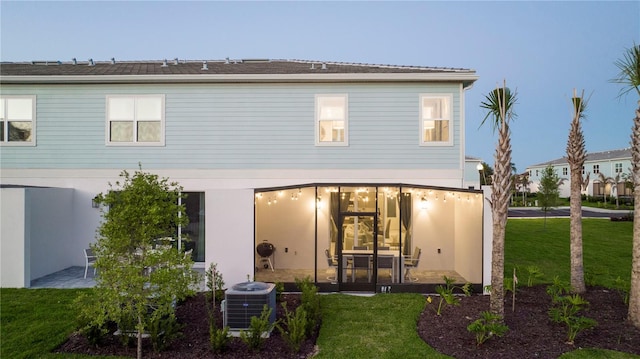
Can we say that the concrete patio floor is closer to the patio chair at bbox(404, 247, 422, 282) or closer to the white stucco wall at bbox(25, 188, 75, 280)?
the white stucco wall at bbox(25, 188, 75, 280)

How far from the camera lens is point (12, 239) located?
26.7 feet

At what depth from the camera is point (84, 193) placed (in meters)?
10.2

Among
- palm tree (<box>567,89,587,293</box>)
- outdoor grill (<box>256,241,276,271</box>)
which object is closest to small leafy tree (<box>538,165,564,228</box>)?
palm tree (<box>567,89,587,293</box>)

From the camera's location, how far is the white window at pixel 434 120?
10.1 meters

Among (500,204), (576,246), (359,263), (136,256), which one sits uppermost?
(500,204)

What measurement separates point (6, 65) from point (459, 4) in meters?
46.9

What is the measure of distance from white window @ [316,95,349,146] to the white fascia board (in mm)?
576

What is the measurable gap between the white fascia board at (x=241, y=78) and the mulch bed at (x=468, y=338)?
20.1ft

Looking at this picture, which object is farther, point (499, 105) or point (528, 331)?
point (499, 105)

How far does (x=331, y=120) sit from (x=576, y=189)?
623 centimetres

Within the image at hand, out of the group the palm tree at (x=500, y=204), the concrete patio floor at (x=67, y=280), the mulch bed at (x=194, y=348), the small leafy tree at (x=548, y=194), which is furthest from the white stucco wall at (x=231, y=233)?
the small leafy tree at (x=548, y=194)

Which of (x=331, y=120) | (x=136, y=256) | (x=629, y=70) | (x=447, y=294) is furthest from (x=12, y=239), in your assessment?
(x=629, y=70)

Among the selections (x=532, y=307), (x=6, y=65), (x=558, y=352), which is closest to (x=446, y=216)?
(x=532, y=307)

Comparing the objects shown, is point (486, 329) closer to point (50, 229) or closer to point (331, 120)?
point (331, 120)
